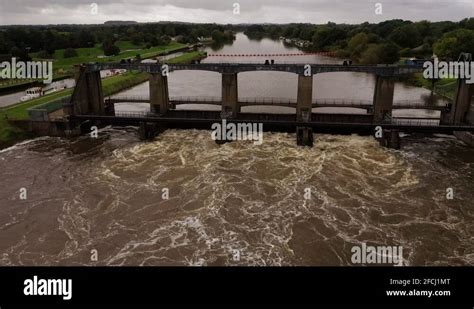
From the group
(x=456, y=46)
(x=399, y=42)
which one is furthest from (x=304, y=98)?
(x=399, y=42)

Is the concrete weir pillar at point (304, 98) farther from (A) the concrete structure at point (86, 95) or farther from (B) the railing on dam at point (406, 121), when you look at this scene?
(A) the concrete structure at point (86, 95)

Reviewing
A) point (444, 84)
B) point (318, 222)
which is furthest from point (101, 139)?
point (444, 84)

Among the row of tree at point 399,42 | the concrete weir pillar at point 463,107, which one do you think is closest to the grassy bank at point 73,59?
the row of tree at point 399,42

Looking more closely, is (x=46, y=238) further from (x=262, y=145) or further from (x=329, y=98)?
(x=329, y=98)

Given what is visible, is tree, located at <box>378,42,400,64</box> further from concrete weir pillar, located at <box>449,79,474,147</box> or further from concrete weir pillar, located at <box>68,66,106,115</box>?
concrete weir pillar, located at <box>68,66,106,115</box>

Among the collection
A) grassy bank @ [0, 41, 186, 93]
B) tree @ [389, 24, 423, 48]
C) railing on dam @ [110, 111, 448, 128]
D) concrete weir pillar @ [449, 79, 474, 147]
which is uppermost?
tree @ [389, 24, 423, 48]

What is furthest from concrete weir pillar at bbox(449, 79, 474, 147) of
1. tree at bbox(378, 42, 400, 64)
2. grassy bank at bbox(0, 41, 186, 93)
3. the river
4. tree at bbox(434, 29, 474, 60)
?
grassy bank at bbox(0, 41, 186, 93)
